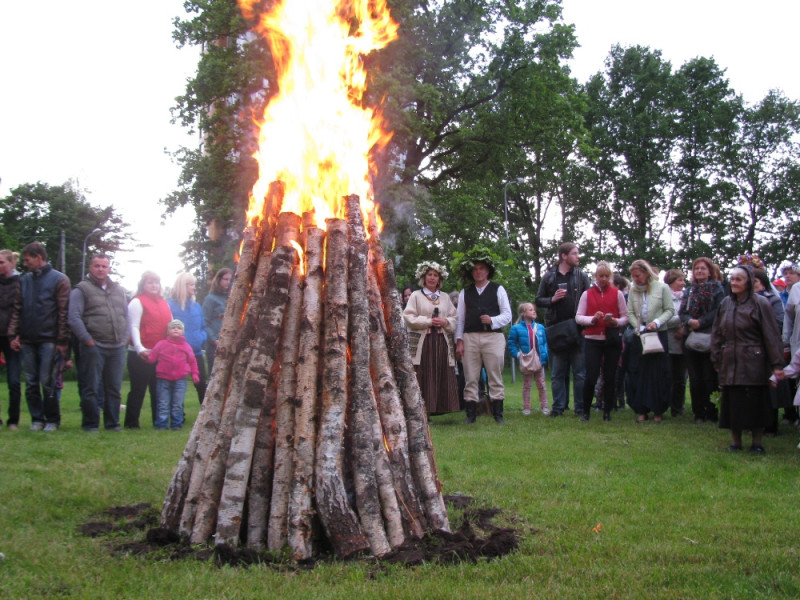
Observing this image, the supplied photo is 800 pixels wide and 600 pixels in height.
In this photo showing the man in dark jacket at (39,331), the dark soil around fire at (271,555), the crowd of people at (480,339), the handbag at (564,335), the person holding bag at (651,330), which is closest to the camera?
the dark soil around fire at (271,555)

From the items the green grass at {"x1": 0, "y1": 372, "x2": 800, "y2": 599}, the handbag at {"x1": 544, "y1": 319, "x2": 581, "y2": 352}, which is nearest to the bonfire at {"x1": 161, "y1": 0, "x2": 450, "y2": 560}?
the green grass at {"x1": 0, "y1": 372, "x2": 800, "y2": 599}

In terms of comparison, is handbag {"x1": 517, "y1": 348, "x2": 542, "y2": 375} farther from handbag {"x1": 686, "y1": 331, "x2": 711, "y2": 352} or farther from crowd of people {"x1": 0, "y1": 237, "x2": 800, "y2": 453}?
handbag {"x1": 686, "y1": 331, "x2": 711, "y2": 352}

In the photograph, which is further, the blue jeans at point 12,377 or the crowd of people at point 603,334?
the crowd of people at point 603,334

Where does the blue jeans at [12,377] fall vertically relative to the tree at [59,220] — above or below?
below

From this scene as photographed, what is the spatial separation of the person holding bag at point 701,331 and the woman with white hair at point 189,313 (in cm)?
728

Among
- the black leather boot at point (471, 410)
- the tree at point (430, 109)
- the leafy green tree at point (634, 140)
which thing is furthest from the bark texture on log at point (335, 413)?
the leafy green tree at point (634, 140)

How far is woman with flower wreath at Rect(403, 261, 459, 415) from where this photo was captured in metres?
10.8

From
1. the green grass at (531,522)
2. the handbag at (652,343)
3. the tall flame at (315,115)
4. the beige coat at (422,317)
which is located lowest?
the green grass at (531,522)

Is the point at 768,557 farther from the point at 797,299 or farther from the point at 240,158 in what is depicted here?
the point at 240,158

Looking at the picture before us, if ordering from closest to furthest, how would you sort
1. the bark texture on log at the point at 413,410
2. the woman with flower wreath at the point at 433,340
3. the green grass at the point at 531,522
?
the green grass at the point at 531,522
the bark texture on log at the point at 413,410
the woman with flower wreath at the point at 433,340

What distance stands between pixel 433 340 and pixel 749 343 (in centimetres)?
432

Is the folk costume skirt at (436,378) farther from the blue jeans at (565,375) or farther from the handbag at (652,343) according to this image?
the handbag at (652,343)

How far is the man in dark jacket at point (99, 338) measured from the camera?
32.2 ft

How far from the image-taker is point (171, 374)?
1066 cm
